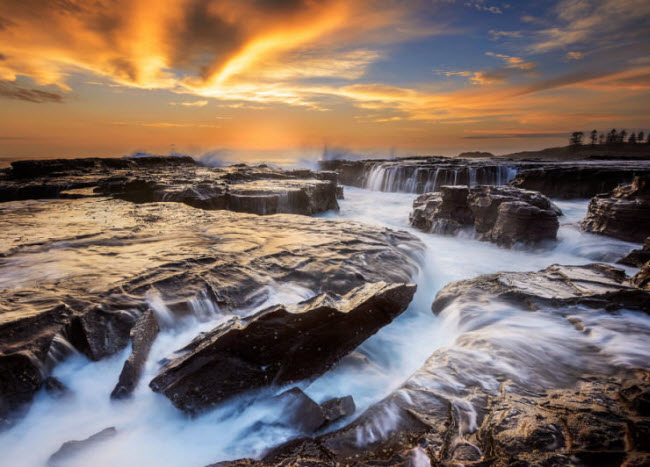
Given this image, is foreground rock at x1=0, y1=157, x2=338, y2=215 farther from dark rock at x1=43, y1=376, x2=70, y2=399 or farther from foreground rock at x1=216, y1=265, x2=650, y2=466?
foreground rock at x1=216, y1=265, x2=650, y2=466

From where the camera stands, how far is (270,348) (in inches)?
107

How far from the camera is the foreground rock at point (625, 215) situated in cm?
820

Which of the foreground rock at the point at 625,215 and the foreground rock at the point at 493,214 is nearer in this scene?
the foreground rock at the point at 625,215

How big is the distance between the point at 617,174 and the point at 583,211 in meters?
5.63

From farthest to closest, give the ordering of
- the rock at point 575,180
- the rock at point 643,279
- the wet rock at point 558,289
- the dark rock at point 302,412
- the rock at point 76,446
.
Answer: the rock at point 575,180
the rock at point 643,279
the wet rock at point 558,289
the dark rock at point 302,412
the rock at point 76,446

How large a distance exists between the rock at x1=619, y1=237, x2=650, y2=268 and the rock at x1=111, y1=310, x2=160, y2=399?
974 cm

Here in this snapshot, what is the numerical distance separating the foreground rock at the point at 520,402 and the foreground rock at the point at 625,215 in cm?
576

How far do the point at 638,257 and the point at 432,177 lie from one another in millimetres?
15991

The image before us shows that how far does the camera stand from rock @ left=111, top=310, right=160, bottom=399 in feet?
8.32

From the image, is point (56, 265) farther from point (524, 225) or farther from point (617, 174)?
point (617, 174)

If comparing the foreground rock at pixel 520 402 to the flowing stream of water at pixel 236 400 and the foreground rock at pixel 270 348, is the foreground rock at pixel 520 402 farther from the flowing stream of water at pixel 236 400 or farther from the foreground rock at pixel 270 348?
the foreground rock at pixel 270 348

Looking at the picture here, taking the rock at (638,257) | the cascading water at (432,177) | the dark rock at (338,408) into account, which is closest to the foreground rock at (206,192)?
the dark rock at (338,408)

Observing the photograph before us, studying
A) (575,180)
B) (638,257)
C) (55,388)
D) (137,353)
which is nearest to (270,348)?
(137,353)

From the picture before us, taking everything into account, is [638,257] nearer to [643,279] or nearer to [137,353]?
[643,279]
